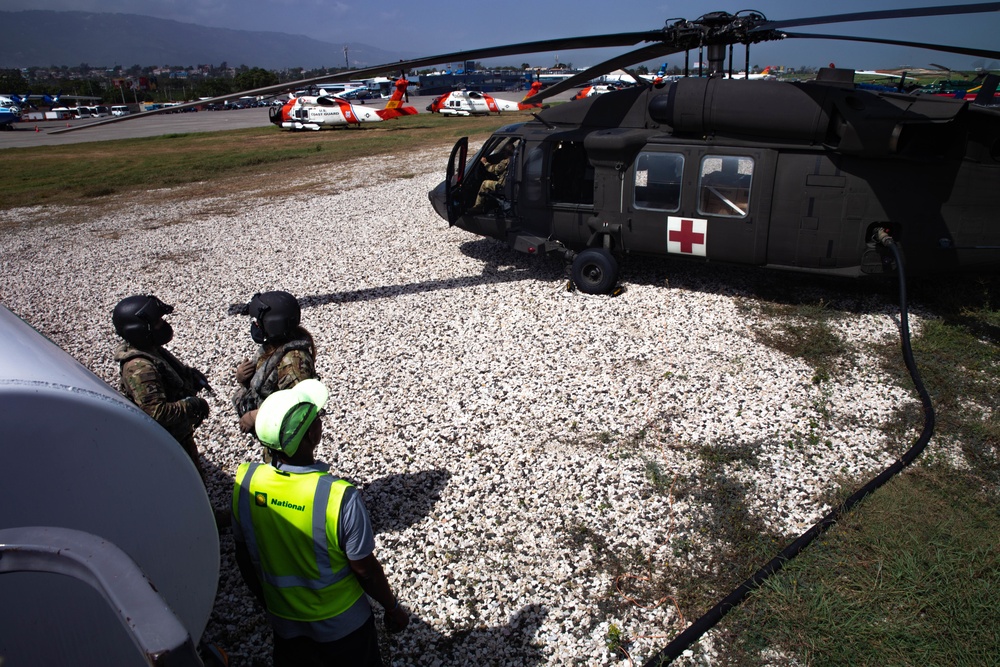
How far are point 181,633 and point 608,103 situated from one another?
862cm

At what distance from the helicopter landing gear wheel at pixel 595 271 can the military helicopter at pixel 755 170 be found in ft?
0.06

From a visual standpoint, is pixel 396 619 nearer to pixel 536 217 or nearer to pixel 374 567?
pixel 374 567

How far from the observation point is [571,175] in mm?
9289

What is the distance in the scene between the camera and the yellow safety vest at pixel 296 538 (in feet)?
8.64

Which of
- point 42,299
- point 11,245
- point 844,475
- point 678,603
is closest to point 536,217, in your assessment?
point 844,475

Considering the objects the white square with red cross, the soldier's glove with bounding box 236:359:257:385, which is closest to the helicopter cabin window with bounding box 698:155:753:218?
the white square with red cross

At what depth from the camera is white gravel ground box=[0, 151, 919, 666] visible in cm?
415

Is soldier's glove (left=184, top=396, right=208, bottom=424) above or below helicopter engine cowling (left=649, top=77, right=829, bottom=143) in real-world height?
below

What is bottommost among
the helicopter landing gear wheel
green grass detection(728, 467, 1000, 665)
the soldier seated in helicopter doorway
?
green grass detection(728, 467, 1000, 665)

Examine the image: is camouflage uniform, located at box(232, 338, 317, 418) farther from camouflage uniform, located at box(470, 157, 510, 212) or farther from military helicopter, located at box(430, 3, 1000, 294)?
camouflage uniform, located at box(470, 157, 510, 212)

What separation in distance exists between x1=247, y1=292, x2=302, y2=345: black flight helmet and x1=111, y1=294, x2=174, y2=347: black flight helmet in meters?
0.57

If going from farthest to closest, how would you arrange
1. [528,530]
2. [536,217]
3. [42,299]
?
[42,299] → [536,217] → [528,530]

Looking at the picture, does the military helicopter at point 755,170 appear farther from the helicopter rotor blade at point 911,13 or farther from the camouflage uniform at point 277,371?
the camouflage uniform at point 277,371

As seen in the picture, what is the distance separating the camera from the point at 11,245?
12.9 meters
